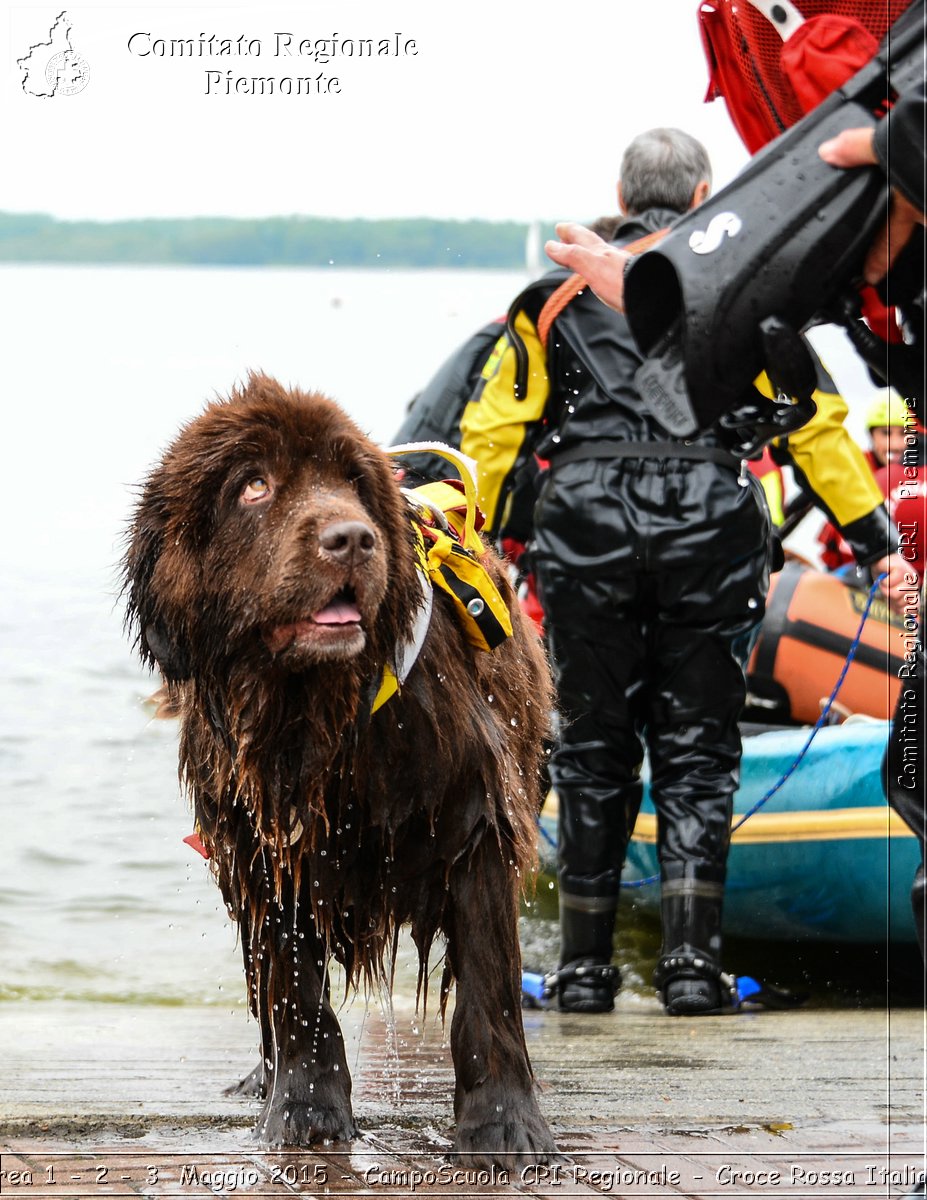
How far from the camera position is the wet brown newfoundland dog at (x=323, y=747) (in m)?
3.04

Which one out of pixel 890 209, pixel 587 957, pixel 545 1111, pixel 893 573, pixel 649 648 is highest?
pixel 890 209

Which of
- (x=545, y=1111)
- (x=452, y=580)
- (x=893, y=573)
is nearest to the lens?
(x=452, y=580)

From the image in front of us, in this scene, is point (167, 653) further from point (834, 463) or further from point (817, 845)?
point (817, 845)

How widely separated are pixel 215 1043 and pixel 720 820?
5.87 ft

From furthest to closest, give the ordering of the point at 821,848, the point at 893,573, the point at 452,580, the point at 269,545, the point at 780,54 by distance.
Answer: the point at 821,848, the point at 893,573, the point at 452,580, the point at 269,545, the point at 780,54

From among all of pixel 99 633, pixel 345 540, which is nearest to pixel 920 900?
pixel 345 540

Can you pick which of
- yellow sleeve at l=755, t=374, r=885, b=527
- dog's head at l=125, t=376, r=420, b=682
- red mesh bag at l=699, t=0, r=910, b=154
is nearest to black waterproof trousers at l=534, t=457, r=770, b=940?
yellow sleeve at l=755, t=374, r=885, b=527

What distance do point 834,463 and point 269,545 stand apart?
9.94 feet

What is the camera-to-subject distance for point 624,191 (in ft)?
17.8

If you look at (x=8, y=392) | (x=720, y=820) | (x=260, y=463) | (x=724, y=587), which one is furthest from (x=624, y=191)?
(x=8, y=392)

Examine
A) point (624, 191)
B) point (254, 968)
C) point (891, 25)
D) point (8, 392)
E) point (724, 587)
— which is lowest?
point (254, 968)

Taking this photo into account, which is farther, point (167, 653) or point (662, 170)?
point (662, 170)

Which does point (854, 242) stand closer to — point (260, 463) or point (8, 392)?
point (260, 463)

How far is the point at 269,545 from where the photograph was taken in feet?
9.87
